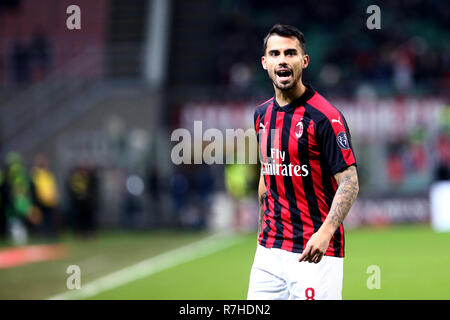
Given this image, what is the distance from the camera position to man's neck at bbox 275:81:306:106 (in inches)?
203

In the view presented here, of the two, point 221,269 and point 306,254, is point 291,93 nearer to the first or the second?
point 306,254

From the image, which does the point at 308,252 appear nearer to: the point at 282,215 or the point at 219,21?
the point at 282,215

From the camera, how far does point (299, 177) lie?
16.8 ft

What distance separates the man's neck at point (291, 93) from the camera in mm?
5144

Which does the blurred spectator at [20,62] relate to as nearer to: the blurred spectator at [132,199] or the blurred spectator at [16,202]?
the blurred spectator at [132,199]

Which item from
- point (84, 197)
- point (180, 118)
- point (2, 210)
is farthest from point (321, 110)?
point (180, 118)

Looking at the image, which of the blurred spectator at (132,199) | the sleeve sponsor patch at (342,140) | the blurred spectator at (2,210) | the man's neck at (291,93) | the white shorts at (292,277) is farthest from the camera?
the blurred spectator at (132,199)

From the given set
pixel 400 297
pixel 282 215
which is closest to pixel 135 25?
pixel 400 297

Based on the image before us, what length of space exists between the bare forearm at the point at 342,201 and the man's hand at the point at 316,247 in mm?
47

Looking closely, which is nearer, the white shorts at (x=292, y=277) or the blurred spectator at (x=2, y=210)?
the white shorts at (x=292, y=277)

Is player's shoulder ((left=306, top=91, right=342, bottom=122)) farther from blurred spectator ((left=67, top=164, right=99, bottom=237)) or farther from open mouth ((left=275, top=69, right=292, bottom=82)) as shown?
blurred spectator ((left=67, top=164, right=99, bottom=237))

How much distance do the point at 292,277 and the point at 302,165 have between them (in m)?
0.69

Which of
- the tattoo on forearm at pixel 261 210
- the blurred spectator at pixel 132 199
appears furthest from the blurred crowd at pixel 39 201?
the tattoo on forearm at pixel 261 210

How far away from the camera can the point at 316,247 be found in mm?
4734
